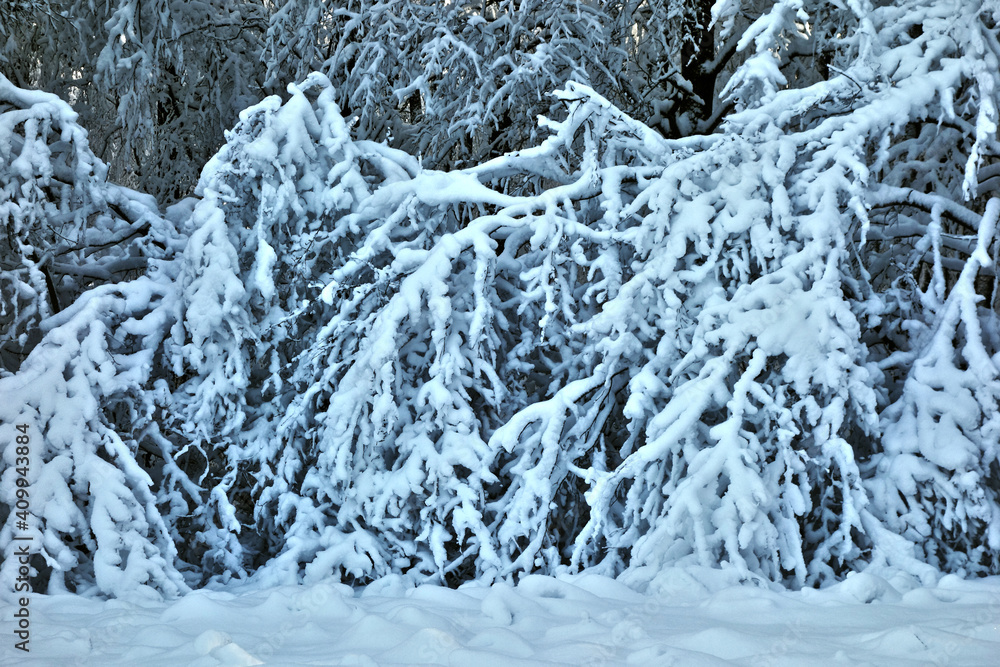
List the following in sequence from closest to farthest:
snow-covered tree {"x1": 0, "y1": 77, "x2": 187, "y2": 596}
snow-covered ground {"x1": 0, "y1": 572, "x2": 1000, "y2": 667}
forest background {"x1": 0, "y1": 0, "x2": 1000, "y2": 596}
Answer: snow-covered ground {"x1": 0, "y1": 572, "x2": 1000, "y2": 667}
forest background {"x1": 0, "y1": 0, "x2": 1000, "y2": 596}
snow-covered tree {"x1": 0, "y1": 77, "x2": 187, "y2": 596}

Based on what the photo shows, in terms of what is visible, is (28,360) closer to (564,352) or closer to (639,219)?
(564,352)

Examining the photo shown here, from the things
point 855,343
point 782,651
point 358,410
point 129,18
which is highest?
point 129,18

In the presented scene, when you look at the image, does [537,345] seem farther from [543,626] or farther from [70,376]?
[70,376]

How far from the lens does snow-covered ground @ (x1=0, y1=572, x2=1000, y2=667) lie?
10.0ft

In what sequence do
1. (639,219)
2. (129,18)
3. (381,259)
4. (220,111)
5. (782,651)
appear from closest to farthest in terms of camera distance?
(782,651)
(639,219)
(381,259)
(129,18)
(220,111)

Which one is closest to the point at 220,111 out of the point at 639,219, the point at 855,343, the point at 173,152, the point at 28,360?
the point at 173,152

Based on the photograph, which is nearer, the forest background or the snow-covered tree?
the forest background

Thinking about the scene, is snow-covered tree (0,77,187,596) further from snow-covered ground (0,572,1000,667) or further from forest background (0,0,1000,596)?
snow-covered ground (0,572,1000,667)

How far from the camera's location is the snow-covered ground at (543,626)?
10.0 feet

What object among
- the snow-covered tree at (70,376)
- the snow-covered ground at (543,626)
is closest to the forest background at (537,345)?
the snow-covered tree at (70,376)

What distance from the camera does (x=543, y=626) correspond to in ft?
11.7

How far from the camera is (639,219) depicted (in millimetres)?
5211

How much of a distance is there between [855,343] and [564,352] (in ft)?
5.25

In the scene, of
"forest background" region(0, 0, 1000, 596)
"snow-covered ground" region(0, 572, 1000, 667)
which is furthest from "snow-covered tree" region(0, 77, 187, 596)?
"snow-covered ground" region(0, 572, 1000, 667)
